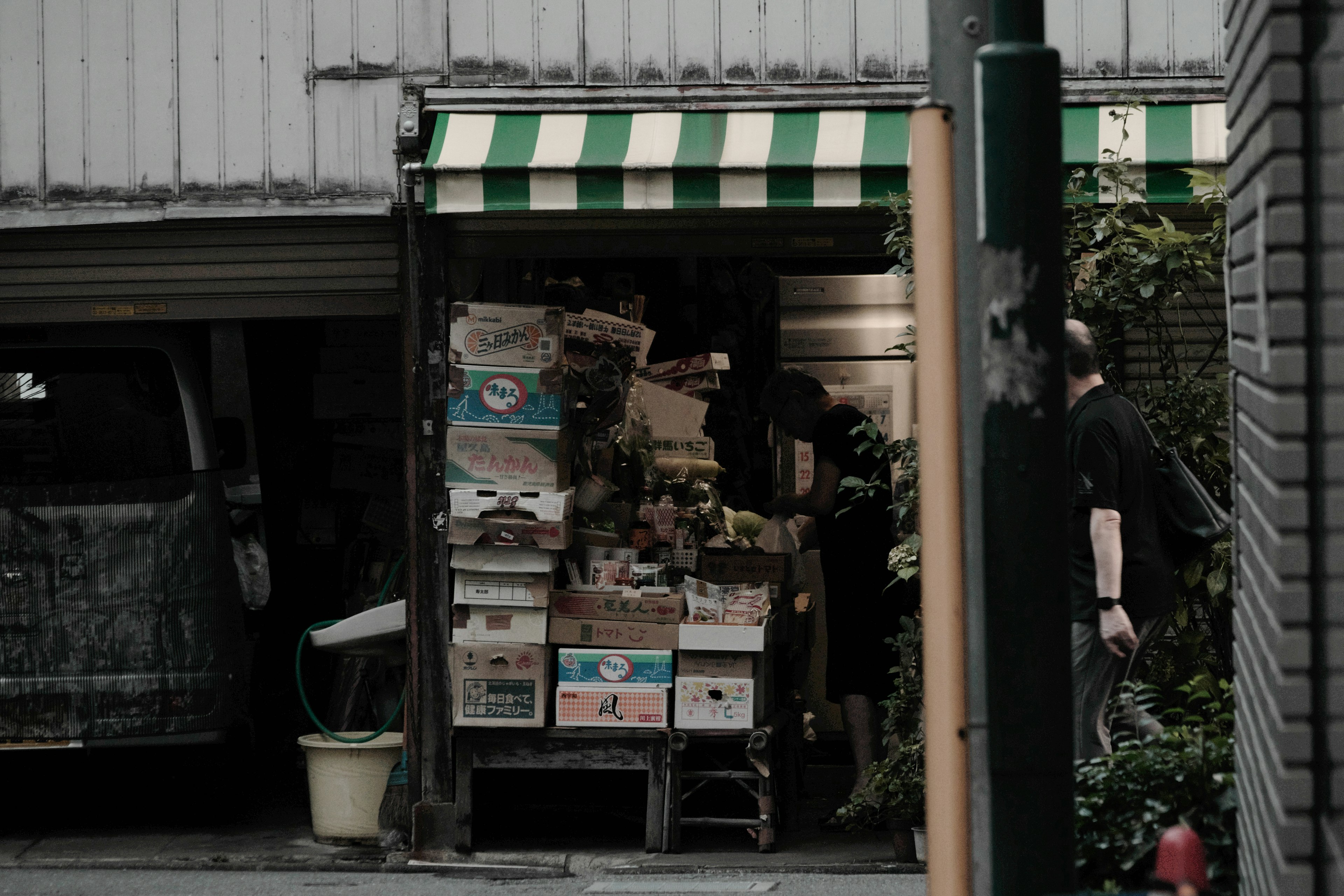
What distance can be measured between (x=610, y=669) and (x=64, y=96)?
3547 mm

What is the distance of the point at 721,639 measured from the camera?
20.0 feet

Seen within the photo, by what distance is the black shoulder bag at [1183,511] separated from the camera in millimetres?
4973

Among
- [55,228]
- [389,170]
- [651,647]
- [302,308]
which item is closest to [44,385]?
[55,228]

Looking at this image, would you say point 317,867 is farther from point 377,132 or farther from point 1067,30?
point 1067,30

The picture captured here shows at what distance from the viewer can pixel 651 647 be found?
617 cm

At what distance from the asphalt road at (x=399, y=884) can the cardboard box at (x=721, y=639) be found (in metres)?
0.95

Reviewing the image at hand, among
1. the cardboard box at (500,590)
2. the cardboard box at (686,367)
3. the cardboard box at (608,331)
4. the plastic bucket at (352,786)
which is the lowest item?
the plastic bucket at (352,786)

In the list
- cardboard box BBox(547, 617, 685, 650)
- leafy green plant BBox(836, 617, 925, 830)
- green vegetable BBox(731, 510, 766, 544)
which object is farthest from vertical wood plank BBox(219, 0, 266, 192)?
leafy green plant BBox(836, 617, 925, 830)

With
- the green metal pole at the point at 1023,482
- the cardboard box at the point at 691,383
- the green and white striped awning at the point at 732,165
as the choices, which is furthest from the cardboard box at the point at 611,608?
the green metal pole at the point at 1023,482

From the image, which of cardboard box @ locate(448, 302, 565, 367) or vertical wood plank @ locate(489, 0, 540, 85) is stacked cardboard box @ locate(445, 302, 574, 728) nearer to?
cardboard box @ locate(448, 302, 565, 367)

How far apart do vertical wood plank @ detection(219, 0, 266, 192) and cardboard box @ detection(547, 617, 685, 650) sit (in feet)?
7.82

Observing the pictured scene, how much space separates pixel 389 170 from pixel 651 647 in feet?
7.89

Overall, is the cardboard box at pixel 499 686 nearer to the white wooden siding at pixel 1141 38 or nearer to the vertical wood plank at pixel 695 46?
the vertical wood plank at pixel 695 46

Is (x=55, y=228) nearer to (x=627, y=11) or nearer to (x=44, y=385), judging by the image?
(x=44, y=385)
